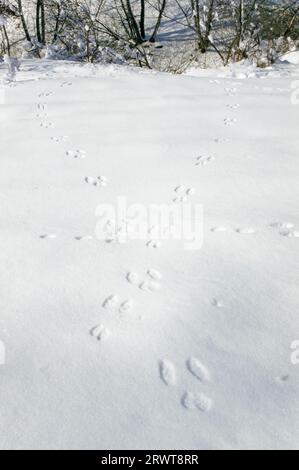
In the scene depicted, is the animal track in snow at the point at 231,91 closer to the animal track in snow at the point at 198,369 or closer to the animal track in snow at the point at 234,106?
the animal track in snow at the point at 234,106

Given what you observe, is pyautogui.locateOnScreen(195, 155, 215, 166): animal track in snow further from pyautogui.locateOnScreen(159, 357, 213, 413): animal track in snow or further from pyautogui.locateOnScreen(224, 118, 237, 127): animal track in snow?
pyautogui.locateOnScreen(159, 357, 213, 413): animal track in snow

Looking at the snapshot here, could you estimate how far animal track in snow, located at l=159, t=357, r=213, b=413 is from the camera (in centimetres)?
142

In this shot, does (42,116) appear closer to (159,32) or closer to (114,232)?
(114,232)

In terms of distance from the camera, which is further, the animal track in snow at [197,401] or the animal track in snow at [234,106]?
the animal track in snow at [234,106]

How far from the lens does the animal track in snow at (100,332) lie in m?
1.68

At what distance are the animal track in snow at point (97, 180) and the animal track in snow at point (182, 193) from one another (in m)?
0.51

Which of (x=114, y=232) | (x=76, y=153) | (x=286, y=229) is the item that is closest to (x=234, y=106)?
(x=76, y=153)

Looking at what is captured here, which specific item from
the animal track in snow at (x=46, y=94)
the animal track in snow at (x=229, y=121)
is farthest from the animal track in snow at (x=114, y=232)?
the animal track in snow at (x=46, y=94)

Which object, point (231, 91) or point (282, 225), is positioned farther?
point (231, 91)

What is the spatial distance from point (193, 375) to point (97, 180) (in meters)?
1.66

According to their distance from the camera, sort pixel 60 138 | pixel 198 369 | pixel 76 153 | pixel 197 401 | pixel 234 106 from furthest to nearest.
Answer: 1. pixel 234 106
2. pixel 60 138
3. pixel 76 153
4. pixel 198 369
5. pixel 197 401

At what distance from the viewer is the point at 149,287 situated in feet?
6.27

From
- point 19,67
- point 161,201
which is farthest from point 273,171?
point 19,67

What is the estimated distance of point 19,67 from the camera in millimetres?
5547
